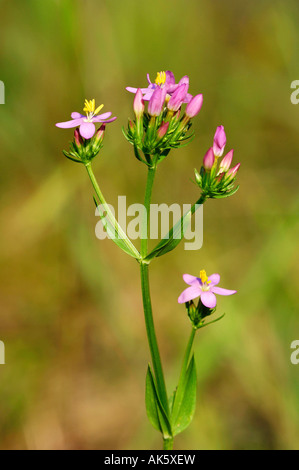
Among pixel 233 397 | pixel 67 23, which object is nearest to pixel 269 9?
pixel 67 23

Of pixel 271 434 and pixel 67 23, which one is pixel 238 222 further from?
pixel 67 23

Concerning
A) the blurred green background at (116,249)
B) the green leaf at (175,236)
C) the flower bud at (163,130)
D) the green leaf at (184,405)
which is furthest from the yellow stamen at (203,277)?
the blurred green background at (116,249)

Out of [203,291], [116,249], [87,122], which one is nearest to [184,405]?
[203,291]

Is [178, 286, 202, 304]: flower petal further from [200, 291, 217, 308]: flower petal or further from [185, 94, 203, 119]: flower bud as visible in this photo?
[185, 94, 203, 119]: flower bud

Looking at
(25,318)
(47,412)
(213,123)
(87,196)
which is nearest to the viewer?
(47,412)

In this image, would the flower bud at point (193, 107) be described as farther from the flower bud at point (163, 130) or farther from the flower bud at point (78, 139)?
the flower bud at point (78, 139)

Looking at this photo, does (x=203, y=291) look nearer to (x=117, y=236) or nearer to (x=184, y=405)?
(x=117, y=236)

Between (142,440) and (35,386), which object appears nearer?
(142,440)
